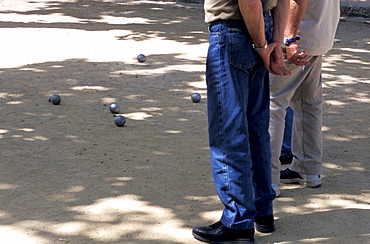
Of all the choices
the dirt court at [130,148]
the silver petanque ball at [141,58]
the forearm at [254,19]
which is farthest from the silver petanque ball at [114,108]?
the forearm at [254,19]

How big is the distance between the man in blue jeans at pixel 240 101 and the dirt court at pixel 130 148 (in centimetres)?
36

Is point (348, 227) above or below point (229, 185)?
below

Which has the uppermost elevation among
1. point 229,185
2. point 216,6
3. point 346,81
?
point 216,6

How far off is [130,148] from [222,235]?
2.15 m

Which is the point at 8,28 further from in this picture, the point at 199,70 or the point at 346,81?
the point at 346,81

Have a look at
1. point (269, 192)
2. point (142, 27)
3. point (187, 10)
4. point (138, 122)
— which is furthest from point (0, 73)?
point (187, 10)

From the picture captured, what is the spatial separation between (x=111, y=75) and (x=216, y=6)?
525cm

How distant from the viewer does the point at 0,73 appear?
8.42 meters

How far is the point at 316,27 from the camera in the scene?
14.2 ft

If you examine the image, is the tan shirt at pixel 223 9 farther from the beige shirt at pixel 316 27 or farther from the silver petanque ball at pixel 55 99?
the silver petanque ball at pixel 55 99

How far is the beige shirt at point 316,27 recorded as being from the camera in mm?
4316

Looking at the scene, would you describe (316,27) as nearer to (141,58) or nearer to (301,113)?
(301,113)

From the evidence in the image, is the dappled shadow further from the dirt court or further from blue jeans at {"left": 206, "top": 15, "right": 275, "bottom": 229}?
blue jeans at {"left": 206, "top": 15, "right": 275, "bottom": 229}

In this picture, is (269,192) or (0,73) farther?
(0,73)
